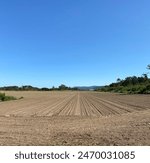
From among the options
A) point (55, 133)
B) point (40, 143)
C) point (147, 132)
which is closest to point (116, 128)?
point (147, 132)

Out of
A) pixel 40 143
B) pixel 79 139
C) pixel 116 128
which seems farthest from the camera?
pixel 116 128

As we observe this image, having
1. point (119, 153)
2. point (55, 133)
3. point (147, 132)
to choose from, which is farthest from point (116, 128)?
point (119, 153)

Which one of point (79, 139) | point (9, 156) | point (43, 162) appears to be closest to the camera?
point (43, 162)

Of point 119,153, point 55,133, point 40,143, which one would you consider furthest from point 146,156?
point 55,133

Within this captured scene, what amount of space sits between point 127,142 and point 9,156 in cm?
487

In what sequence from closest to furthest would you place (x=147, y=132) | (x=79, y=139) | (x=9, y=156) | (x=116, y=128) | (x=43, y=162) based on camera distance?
(x=43, y=162), (x=9, y=156), (x=79, y=139), (x=147, y=132), (x=116, y=128)

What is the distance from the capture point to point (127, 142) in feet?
39.6

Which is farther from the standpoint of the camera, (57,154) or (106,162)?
(57,154)

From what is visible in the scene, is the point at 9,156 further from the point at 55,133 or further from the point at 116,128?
the point at 116,128

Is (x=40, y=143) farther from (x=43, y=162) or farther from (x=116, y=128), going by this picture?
(x=116, y=128)

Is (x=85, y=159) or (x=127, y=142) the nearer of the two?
(x=85, y=159)

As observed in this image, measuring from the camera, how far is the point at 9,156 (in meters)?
9.16

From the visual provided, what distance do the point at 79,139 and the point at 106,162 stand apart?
437 centimetres

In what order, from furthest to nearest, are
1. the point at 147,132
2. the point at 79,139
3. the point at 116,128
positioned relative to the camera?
the point at 116,128 → the point at 147,132 → the point at 79,139
